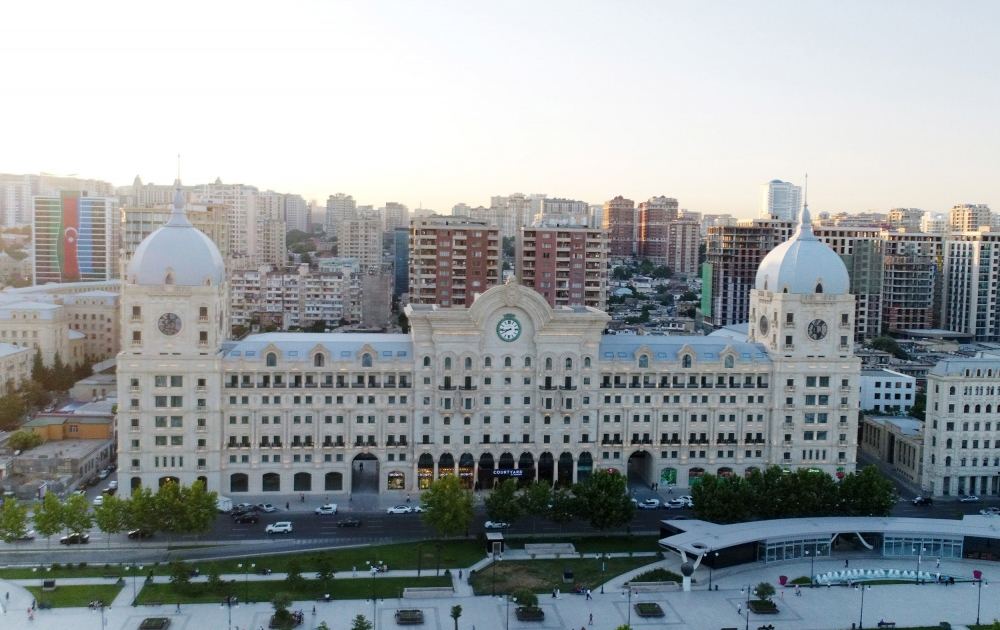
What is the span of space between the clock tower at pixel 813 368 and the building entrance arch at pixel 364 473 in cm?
4213

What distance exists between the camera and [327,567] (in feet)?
246

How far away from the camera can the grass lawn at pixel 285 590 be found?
239 ft

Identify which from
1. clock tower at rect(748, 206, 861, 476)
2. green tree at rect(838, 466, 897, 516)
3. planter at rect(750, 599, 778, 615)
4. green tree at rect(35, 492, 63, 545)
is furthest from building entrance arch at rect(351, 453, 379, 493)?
green tree at rect(838, 466, 897, 516)

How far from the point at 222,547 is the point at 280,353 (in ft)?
69.7

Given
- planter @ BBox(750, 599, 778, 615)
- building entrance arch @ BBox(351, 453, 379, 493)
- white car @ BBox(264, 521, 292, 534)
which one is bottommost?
planter @ BBox(750, 599, 778, 615)

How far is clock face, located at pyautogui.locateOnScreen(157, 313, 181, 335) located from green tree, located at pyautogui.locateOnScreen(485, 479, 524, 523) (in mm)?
34974

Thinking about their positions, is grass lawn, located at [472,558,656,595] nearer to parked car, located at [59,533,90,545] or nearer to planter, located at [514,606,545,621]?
planter, located at [514,606,545,621]

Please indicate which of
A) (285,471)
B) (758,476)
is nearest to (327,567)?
(285,471)

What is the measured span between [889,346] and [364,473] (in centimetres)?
10868

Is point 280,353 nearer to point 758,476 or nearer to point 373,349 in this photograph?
point 373,349

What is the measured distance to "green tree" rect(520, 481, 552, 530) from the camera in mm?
88250

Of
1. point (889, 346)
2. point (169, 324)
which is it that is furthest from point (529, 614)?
point (889, 346)

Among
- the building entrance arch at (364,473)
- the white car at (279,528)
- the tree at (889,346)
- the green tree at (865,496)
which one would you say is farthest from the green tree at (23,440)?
the tree at (889,346)

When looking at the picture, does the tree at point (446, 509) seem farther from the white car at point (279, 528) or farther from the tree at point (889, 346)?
the tree at point (889, 346)
